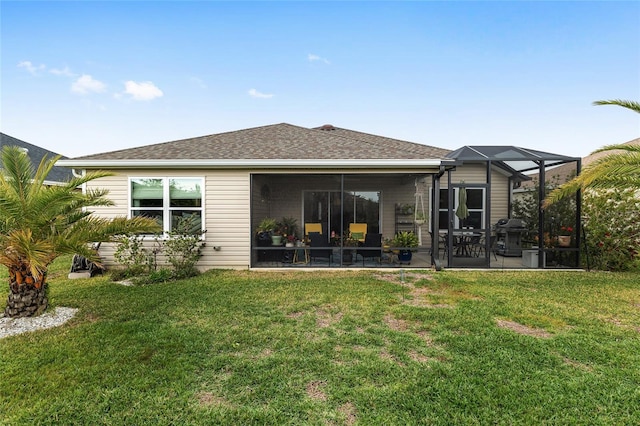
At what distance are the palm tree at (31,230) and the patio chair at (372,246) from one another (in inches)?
236

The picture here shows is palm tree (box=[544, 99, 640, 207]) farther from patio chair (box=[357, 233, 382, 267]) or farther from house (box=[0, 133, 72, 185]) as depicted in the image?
house (box=[0, 133, 72, 185])

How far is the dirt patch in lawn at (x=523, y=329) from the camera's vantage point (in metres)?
4.03

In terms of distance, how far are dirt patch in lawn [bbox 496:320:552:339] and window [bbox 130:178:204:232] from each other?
7112 mm

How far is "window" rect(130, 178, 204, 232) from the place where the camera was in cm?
824

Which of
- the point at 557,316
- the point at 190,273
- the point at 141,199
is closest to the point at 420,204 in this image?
the point at 557,316

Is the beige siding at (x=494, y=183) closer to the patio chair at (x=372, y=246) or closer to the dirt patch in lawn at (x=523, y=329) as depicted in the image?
the patio chair at (x=372, y=246)

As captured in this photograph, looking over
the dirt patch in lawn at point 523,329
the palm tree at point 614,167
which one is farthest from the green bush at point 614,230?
the dirt patch in lawn at point 523,329

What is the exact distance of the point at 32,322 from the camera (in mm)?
4371

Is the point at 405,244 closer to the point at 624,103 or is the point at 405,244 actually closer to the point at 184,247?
the point at 624,103

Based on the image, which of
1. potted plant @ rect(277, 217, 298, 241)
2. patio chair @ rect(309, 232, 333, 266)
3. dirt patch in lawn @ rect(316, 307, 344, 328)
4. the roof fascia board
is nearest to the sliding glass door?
potted plant @ rect(277, 217, 298, 241)

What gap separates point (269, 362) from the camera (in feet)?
10.7

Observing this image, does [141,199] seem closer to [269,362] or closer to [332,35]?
[269,362]

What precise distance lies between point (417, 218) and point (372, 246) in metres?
2.14

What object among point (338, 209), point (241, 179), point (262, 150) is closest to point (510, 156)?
point (338, 209)
